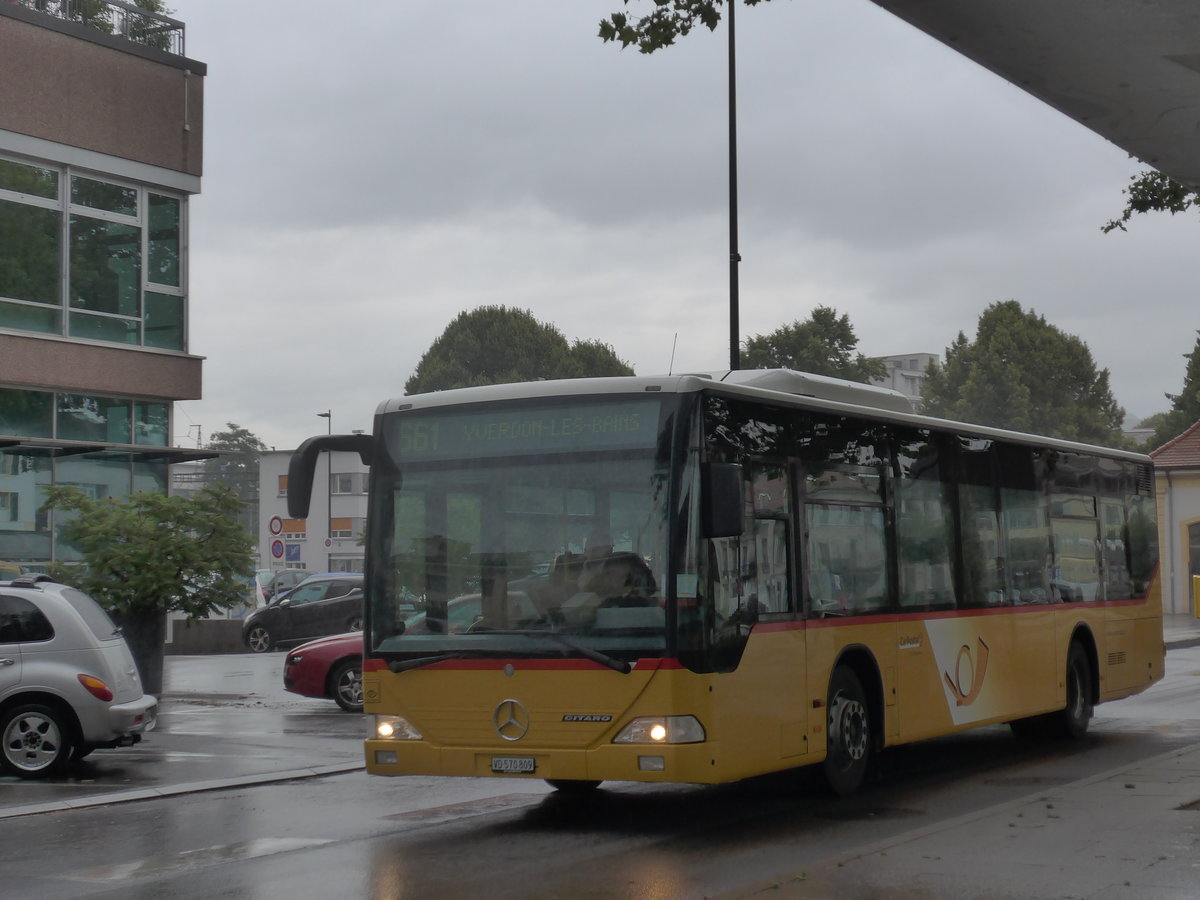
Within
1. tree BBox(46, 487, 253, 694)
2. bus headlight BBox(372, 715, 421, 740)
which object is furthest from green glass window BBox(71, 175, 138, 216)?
bus headlight BBox(372, 715, 421, 740)

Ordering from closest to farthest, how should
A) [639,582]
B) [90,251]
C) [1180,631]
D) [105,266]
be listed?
[639,582] → [90,251] → [105,266] → [1180,631]

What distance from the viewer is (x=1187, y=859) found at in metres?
8.43

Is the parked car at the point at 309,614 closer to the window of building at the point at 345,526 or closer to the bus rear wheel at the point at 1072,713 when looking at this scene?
the bus rear wheel at the point at 1072,713

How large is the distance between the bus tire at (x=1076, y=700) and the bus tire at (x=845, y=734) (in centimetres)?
450

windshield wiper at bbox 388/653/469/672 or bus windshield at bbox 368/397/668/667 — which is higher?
bus windshield at bbox 368/397/668/667

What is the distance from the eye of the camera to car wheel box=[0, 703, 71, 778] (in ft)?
42.9

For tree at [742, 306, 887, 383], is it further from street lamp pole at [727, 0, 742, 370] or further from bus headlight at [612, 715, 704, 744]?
bus headlight at [612, 715, 704, 744]

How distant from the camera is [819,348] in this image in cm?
7494

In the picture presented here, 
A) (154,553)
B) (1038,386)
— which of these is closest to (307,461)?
(154,553)

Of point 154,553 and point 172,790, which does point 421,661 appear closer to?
point 172,790

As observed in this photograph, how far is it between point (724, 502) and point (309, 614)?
23322 mm

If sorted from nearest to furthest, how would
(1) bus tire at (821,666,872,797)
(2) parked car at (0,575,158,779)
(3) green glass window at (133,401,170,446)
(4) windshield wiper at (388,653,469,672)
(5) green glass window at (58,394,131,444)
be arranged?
1. (4) windshield wiper at (388,653,469,672)
2. (1) bus tire at (821,666,872,797)
3. (2) parked car at (0,575,158,779)
4. (5) green glass window at (58,394,131,444)
5. (3) green glass window at (133,401,170,446)

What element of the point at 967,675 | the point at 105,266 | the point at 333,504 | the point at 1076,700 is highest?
the point at 105,266

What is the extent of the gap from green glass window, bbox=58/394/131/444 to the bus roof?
1681 centimetres
